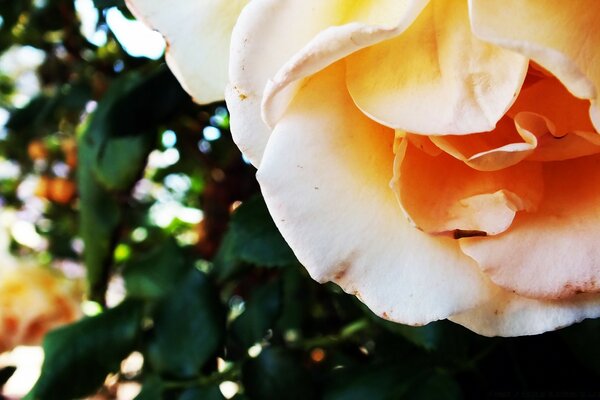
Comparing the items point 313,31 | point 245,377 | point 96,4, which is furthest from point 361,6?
point 245,377

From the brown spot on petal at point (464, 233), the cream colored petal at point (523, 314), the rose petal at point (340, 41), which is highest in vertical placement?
the rose petal at point (340, 41)

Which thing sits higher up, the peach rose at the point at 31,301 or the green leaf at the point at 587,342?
the green leaf at the point at 587,342

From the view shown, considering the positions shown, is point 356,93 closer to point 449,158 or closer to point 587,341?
point 449,158

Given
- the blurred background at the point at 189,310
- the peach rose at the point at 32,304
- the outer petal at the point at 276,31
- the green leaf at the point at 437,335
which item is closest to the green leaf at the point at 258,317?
the blurred background at the point at 189,310

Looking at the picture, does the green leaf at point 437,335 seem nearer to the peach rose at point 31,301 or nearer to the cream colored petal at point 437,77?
the cream colored petal at point 437,77

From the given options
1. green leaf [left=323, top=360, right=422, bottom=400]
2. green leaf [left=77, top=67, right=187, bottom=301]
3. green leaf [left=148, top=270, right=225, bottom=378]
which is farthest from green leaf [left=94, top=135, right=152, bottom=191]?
green leaf [left=323, top=360, right=422, bottom=400]
